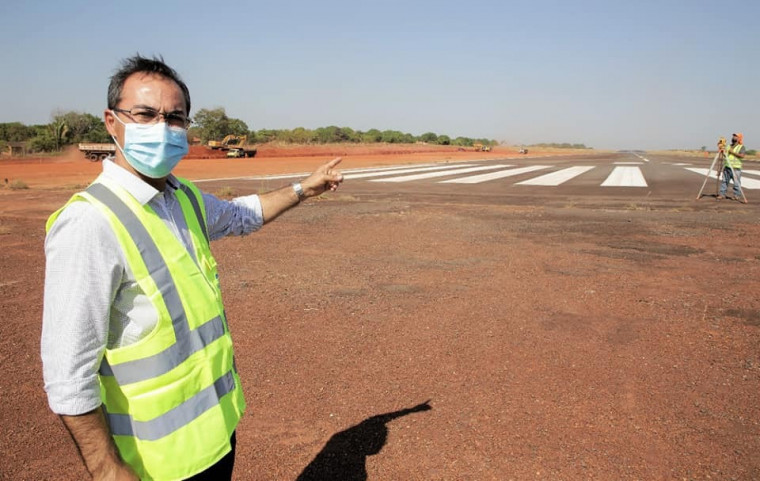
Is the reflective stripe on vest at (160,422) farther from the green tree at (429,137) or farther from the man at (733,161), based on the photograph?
the green tree at (429,137)

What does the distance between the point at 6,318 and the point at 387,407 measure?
405 centimetres

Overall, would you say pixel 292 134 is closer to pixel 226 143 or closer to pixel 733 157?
pixel 226 143

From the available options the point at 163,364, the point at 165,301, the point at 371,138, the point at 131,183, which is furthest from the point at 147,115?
the point at 371,138

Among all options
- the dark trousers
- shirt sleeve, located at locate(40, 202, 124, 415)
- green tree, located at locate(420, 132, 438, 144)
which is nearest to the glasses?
shirt sleeve, located at locate(40, 202, 124, 415)

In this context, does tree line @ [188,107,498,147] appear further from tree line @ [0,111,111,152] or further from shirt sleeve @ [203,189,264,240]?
shirt sleeve @ [203,189,264,240]

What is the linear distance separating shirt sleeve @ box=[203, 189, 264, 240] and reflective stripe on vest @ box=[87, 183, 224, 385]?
675mm

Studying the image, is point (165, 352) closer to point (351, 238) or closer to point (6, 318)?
point (6, 318)

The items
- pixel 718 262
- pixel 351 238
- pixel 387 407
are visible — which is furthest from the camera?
pixel 351 238

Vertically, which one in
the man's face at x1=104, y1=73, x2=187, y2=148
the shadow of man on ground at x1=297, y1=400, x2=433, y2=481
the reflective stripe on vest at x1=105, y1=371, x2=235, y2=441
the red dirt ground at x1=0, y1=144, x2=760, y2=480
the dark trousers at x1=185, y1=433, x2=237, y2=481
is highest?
the man's face at x1=104, y1=73, x2=187, y2=148

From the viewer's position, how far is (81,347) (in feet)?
4.14

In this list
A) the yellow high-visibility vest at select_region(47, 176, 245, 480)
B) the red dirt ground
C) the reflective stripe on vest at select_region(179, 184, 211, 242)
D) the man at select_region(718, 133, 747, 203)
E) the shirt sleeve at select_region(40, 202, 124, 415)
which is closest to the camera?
the shirt sleeve at select_region(40, 202, 124, 415)

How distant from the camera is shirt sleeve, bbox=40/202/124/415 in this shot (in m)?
1.24

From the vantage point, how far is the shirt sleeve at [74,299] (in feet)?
4.08

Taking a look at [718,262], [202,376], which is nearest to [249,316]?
[202,376]
